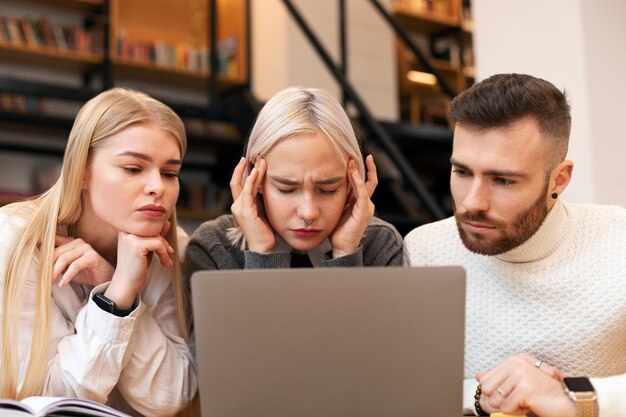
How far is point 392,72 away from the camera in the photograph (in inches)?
227

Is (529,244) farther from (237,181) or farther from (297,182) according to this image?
(237,181)

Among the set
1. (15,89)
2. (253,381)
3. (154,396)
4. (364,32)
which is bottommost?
(154,396)

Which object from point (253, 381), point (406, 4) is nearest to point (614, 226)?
point (253, 381)

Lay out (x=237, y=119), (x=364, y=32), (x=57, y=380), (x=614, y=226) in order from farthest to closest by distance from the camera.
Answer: (x=364, y=32), (x=237, y=119), (x=614, y=226), (x=57, y=380)

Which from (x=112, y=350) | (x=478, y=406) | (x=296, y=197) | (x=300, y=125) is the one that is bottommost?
(x=478, y=406)

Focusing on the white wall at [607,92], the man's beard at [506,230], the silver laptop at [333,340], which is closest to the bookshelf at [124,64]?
the white wall at [607,92]

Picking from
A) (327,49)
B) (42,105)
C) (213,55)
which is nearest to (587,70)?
(213,55)

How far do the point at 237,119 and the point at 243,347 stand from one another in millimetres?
3723

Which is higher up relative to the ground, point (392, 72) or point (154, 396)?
point (392, 72)

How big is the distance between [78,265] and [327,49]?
4.35 metres

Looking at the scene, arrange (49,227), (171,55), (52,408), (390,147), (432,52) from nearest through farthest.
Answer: (52,408)
(49,227)
(390,147)
(171,55)
(432,52)

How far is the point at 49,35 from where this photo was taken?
15.9 ft

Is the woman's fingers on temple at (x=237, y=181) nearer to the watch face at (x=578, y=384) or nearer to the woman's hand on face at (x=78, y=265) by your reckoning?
the woman's hand on face at (x=78, y=265)

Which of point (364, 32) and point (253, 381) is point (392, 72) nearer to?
point (364, 32)
